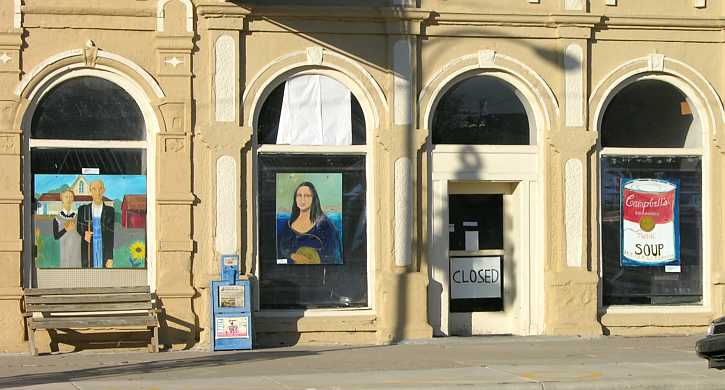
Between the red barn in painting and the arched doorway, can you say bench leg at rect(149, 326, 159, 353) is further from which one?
the arched doorway

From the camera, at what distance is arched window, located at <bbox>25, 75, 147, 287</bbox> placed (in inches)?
639

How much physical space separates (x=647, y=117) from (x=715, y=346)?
6.20 m

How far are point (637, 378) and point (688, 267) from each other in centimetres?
526

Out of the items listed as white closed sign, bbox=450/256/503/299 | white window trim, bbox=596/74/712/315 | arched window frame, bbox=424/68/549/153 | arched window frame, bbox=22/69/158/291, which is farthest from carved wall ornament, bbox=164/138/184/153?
white window trim, bbox=596/74/712/315

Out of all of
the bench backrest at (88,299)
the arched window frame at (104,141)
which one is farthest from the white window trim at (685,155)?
the bench backrest at (88,299)

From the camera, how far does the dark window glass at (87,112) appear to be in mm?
16297

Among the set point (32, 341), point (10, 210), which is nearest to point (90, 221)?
point (10, 210)

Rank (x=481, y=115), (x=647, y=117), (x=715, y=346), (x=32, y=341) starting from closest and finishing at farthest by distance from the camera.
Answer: (x=715, y=346) < (x=32, y=341) < (x=481, y=115) < (x=647, y=117)

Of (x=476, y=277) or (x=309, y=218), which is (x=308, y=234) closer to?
(x=309, y=218)

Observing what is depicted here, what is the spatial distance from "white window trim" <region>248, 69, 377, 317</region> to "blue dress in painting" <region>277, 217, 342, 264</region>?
0.36 metres

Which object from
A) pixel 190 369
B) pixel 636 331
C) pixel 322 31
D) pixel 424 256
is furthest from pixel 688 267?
pixel 190 369

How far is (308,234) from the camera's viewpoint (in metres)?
16.9

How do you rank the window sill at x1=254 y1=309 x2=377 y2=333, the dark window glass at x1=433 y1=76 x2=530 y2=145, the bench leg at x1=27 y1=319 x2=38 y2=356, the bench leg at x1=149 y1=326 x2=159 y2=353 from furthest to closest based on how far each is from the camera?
the dark window glass at x1=433 y1=76 x2=530 y2=145
the window sill at x1=254 y1=309 x2=377 y2=333
the bench leg at x1=149 y1=326 x2=159 y2=353
the bench leg at x1=27 y1=319 x2=38 y2=356

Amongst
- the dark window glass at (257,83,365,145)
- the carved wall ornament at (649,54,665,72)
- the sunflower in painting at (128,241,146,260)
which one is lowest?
the sunflower in painting at (128,241,146,260)
